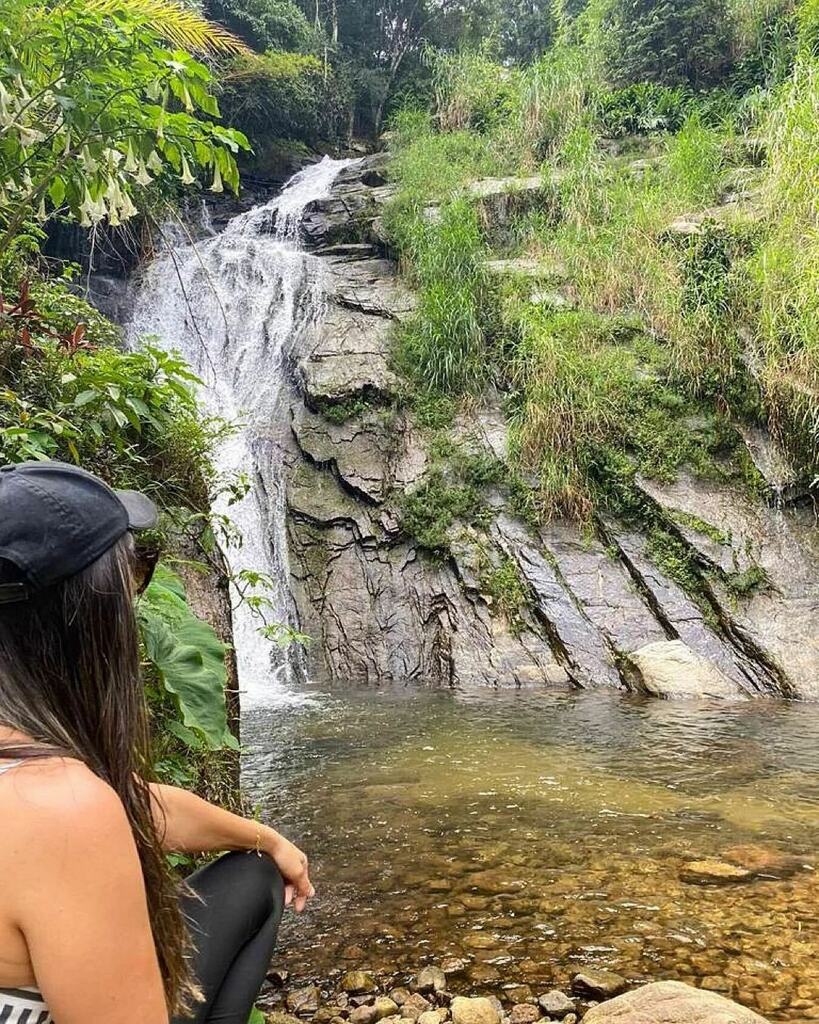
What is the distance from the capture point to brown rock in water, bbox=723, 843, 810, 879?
10.2ft

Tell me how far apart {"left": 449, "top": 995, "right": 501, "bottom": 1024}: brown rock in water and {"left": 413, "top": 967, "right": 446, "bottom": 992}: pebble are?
117 millimetres

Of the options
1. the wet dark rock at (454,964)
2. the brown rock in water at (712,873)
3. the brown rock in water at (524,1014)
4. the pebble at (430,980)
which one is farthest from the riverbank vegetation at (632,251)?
the brown rock in water at (524,1014)

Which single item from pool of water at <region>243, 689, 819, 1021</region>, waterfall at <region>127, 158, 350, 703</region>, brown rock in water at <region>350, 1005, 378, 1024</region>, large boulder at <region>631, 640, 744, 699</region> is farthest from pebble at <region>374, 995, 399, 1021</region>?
waterfall at <region>127, 158, 350, 703</region>

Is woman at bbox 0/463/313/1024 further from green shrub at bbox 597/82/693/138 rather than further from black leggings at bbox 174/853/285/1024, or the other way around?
green shrub at bbox 597/82/693/138

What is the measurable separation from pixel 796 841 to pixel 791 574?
197 inches

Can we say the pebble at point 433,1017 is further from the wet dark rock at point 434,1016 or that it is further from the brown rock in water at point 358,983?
the brown rock in water at point 358,983

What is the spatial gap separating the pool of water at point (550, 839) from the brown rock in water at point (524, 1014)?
0.14 m

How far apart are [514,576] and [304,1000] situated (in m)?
6.39

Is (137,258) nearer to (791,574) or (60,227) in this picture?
(60,227)

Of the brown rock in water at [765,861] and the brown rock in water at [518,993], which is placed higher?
the brown rock in water at [518,993]

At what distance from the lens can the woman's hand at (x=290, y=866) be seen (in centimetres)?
163

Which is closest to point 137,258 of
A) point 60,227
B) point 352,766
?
point 60,227

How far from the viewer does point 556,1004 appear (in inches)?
87.8

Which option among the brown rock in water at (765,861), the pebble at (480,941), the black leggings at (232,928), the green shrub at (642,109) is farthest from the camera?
the green shrub at (642,109)
